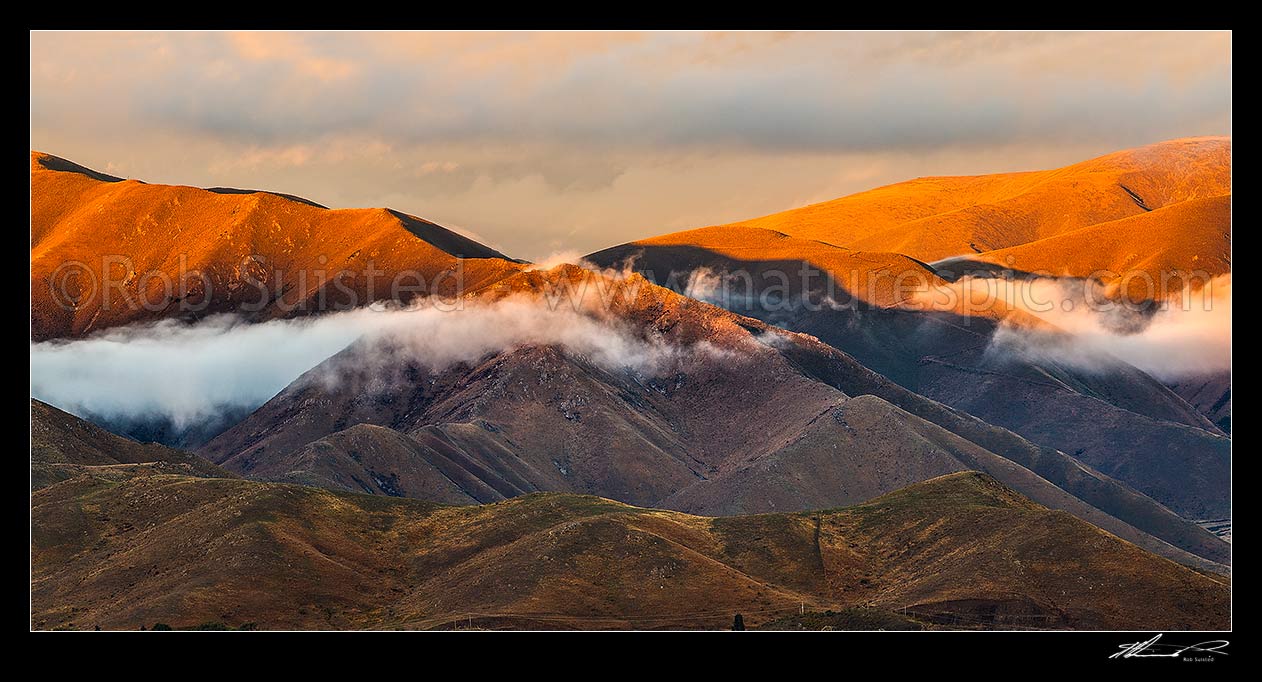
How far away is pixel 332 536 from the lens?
197125mm

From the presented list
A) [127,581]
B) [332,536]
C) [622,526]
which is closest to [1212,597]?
[622,526]

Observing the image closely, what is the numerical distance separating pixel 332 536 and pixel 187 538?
18.5 m
